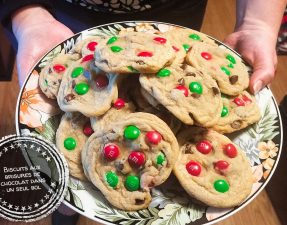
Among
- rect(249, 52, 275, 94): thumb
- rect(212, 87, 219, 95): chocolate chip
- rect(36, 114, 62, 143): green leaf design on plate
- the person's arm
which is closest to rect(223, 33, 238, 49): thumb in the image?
the person's arm

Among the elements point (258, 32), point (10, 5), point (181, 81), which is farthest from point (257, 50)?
point (10, 5)

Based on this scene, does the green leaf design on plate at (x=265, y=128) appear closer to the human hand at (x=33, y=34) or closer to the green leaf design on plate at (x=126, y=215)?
the green leaf design on plate at (x=126, y=215)

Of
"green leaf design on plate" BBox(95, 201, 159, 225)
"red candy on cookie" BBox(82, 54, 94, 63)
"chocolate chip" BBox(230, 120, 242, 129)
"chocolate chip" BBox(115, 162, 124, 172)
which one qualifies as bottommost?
"green leaf design on plate" BBox(95, 201, 159, 225)

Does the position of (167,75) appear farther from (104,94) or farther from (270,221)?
(270,221)

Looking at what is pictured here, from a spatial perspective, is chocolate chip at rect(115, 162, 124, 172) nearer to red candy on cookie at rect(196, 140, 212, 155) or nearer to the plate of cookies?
the plate of cookies

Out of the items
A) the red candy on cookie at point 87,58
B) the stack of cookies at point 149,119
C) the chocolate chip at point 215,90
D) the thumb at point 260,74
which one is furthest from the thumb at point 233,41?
the red candy on cookie at point 87,58
